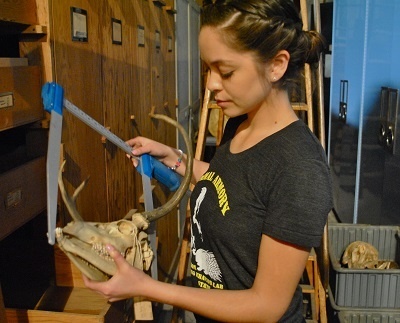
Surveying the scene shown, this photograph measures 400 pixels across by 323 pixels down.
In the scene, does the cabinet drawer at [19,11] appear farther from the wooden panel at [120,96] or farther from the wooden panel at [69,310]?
the wooden panel at [69,310]

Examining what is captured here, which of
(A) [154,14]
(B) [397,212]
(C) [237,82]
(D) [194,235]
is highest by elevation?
(A) [154,14]

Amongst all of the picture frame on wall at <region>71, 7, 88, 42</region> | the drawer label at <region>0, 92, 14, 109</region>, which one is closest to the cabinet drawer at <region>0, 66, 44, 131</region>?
the drawer label at <region>0, 92, 14, 109</region>

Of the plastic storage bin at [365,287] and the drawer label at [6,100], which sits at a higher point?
the drawer label at [6,100]

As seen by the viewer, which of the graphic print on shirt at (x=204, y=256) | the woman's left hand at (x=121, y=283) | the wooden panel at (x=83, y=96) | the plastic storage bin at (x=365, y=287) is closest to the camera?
the woman's left hand at (x=121, y=283)

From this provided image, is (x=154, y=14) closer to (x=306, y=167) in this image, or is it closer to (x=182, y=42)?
(x=182, y=42)

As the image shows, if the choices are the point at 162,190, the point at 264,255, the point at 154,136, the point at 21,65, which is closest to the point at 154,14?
the point at 154,136

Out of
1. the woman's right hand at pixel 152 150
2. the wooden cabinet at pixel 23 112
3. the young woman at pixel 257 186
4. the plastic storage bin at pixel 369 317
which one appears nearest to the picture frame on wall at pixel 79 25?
the wooden cabinet at pixel 23 112

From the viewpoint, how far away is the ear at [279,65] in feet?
4.16

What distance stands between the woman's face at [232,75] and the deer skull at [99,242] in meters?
0.42

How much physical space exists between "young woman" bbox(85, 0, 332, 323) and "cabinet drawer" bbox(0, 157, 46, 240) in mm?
321

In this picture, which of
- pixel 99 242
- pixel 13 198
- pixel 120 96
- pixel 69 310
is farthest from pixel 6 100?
pixel 120 96

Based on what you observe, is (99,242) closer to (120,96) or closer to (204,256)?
(204,256)

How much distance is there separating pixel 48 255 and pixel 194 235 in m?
0.66

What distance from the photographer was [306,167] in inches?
46.8
